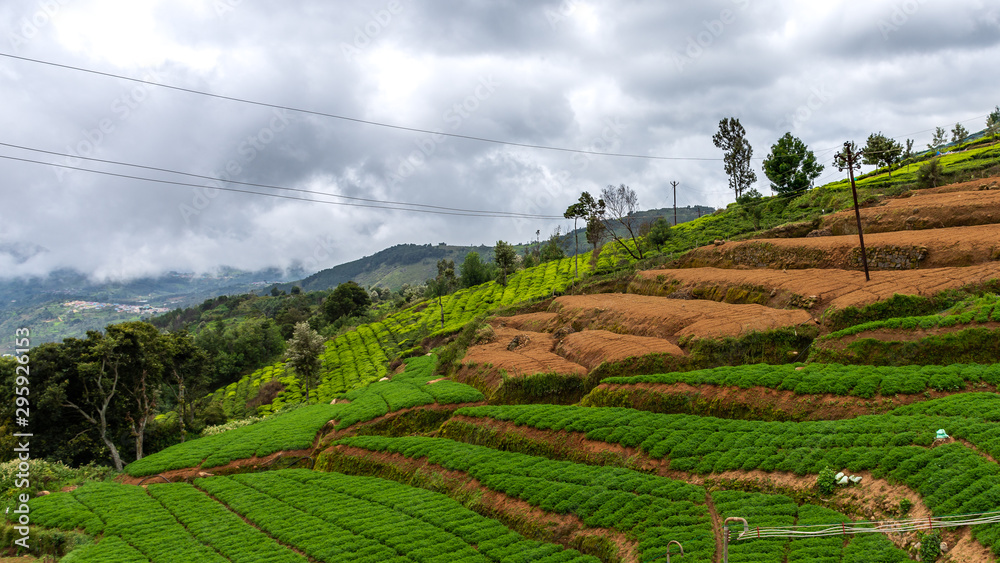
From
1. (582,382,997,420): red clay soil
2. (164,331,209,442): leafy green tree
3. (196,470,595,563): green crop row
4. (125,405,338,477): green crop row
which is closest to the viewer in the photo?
(196,470,595,563): green crop row

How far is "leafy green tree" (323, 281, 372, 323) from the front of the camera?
12188 cm

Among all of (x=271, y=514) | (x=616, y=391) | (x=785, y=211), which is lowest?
(x=271, y=514)

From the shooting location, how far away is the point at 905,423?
64.1 feet

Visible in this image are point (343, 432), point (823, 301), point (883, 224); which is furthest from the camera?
point (883, 224)

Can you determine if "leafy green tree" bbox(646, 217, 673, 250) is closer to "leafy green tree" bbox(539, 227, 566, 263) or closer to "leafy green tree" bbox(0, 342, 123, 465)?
"leafy green tree" bbox(539, 227, 566, 263)

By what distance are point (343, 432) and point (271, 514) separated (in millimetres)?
12672

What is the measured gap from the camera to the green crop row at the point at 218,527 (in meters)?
22.6

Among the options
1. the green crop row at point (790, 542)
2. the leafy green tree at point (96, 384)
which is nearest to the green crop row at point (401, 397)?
the leafy green tree at point (96, 384)

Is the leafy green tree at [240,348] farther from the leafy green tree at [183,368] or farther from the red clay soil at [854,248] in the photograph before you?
the red clay soil at [854,248]

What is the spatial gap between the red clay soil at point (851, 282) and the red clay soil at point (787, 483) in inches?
658

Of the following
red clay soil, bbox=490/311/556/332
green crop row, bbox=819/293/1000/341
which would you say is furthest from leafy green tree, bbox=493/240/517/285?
green crop row, bbox=819/293/1000/341

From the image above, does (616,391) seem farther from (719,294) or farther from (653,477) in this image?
(719,294)

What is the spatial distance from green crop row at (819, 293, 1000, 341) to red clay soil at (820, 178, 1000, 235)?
2011cm

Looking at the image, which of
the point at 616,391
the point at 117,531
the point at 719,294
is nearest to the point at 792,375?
the point at 616,391
